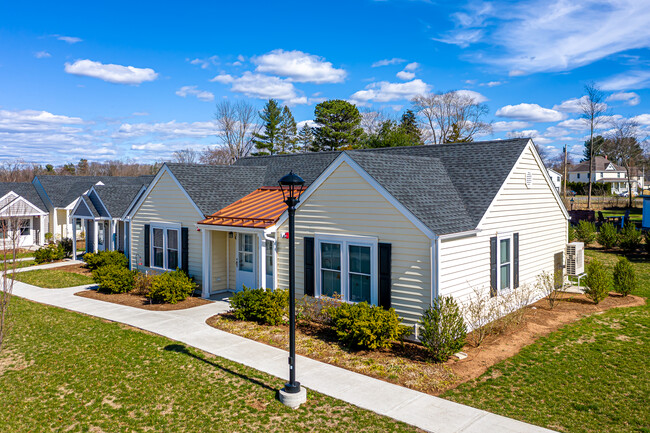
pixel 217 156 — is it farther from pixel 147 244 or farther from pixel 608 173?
pixel 608 173

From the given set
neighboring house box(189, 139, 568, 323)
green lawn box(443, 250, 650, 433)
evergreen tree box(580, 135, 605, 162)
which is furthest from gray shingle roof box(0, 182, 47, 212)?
evergreen tree box(580, 135, 605, 162)

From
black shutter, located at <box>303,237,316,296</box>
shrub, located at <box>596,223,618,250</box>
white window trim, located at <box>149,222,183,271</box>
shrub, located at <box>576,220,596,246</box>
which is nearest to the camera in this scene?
black shutter, located at <box>303,237,316,296</box>

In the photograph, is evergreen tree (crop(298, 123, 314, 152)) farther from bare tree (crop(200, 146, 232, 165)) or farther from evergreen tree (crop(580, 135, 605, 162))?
evergreen tree (crop(580, 135, 605, 162))

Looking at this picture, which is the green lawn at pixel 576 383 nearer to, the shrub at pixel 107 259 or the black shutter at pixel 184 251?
the black shutter at pixel 184 251

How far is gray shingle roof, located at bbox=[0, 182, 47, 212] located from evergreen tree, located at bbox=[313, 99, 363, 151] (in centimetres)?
2833

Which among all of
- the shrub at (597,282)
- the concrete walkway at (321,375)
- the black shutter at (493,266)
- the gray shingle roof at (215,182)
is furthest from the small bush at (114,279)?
the shrub at (597,282)

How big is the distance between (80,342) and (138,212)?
28.6ft

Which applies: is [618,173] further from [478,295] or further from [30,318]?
[30,318]

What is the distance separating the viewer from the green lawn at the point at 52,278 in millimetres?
18984

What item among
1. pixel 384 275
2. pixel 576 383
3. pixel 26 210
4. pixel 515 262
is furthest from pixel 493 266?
pixel 26 210

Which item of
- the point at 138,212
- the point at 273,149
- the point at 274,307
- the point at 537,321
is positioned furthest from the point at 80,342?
the point at 273,149

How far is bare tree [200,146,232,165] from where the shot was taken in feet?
211

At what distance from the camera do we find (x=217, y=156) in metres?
69.9

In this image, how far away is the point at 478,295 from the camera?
36.4 feet
